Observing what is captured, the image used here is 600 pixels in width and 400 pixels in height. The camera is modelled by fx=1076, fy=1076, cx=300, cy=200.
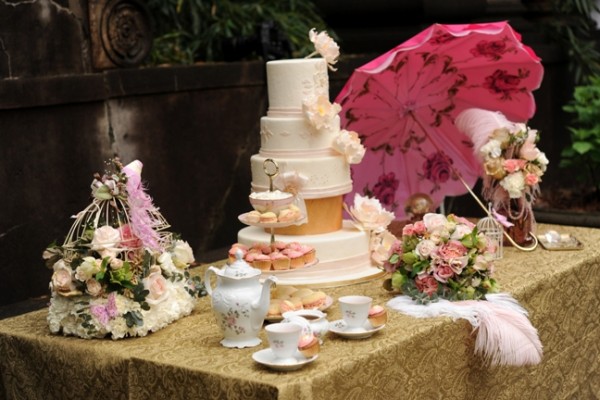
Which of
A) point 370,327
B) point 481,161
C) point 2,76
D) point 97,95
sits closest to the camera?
point 370,327

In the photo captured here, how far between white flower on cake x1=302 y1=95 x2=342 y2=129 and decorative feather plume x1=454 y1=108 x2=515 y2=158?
0.88 metres

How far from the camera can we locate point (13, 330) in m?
3.30

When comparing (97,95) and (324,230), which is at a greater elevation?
(97,95)

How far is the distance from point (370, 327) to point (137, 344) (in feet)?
2.19

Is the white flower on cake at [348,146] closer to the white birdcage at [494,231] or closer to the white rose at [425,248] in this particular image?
the white rose at [425,248]

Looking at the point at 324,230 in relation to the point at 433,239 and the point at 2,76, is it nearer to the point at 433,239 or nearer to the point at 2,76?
the point at 433,239

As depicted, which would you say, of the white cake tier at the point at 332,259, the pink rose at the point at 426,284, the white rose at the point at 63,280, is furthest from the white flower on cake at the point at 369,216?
the white rose at the point at 63,280

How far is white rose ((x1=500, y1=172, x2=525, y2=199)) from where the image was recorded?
420 cm

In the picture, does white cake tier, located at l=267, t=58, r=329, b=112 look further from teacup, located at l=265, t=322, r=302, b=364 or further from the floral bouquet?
teacup, located at l=265, t=322, r=302, b=364

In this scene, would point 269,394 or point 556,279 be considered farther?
point 556,279

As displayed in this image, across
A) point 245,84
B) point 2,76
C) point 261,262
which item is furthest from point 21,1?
point 261,262

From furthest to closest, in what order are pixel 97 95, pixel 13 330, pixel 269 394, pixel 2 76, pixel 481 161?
pixel 97 95 → pixel 2 76 → pixel 481 161 → pixel 13 330 → pixel 269 394

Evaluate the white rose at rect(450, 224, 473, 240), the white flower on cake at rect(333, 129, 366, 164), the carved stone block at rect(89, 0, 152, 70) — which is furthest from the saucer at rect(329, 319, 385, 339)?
the carved stone block at rect(89, 0, 152, 70)

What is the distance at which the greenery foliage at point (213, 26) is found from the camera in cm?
630
